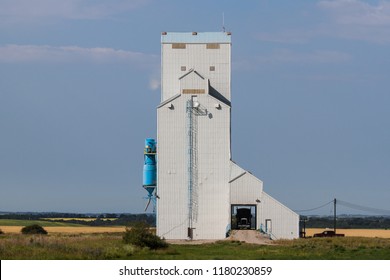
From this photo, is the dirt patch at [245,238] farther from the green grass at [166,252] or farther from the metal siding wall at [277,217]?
the green grass at [166,252]

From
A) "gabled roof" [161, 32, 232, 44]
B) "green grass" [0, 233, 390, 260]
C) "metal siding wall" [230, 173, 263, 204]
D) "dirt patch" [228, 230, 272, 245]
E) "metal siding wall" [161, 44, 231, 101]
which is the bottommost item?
"green grass" [0, 233, 390, 260]

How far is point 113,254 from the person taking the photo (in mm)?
50312

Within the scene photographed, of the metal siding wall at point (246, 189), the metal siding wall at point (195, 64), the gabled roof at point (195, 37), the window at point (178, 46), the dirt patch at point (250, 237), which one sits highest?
the gabled roof at point (195, 37)

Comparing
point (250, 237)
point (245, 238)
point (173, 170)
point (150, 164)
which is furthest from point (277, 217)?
point (150, 164)

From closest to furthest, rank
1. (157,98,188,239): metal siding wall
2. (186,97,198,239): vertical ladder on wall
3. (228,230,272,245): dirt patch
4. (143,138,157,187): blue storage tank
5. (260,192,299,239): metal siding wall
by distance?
(228,230,272,245): dirt patch < (260,192,299,239): metal siding wall < (186,97,198,239): vertical ladder on wall < (157,98,188,239): metal siding wall < (143,138,157,187): blue storage tank

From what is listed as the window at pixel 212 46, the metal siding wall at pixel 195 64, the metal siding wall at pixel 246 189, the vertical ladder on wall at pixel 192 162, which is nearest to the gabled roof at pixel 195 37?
the window at pixel 212 46

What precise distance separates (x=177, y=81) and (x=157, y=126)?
6.54 metres

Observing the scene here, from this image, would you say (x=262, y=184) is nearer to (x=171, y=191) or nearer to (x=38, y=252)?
(x=171, y=191)

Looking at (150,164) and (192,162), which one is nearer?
(192,162)

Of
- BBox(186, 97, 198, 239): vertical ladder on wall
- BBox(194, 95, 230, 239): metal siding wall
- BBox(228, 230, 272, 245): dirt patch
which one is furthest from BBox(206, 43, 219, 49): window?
BBox(228, 230, 272, 245): dirt patch

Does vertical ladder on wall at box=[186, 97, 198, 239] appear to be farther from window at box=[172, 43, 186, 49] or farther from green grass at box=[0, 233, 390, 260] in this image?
green grass at box=[0, 233, 390, 260]

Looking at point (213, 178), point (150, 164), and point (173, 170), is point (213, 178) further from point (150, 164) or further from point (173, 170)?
point (150, 164)

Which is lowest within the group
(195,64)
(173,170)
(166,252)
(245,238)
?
(166,252)

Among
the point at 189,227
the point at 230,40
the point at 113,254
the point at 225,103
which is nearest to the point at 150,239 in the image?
the point at 113,254
